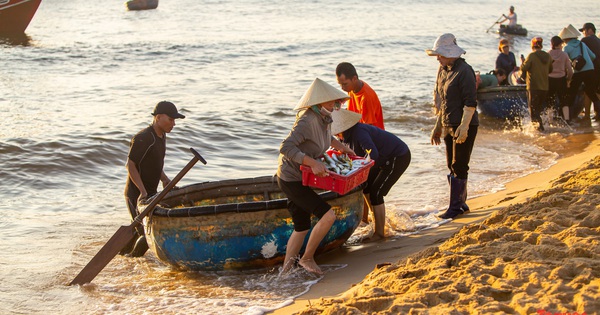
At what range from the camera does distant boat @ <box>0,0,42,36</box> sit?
1364 inches

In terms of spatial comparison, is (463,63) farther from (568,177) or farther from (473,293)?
(473,293)

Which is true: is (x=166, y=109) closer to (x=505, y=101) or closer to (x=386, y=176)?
(x=386, y=176)

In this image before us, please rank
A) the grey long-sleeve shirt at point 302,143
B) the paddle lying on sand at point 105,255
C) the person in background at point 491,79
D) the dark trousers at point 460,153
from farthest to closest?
the person in background at point 491,79 → the dark trousers at point 460,153 → the paddle lying on sand at point 105,255 → the grey long-sleeve shirt at point 302,143

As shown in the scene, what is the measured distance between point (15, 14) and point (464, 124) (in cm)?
3180

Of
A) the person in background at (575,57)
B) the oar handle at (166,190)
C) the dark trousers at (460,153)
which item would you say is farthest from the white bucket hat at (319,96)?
the person in background at (575,57)

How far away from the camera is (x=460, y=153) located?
784cm

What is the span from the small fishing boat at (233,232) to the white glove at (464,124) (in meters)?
1.17

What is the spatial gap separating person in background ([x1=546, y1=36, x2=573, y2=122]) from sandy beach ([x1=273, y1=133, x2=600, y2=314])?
6822mm

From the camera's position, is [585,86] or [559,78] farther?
[585,86]

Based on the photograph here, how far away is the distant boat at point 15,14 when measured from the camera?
34.7 meters

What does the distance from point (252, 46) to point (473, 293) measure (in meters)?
27.0

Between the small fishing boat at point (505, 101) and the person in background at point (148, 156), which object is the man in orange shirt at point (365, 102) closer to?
the person in background at point (148, 156)

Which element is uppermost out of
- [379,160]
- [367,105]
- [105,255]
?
[367,105]

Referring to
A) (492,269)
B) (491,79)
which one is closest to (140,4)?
(491,79)
